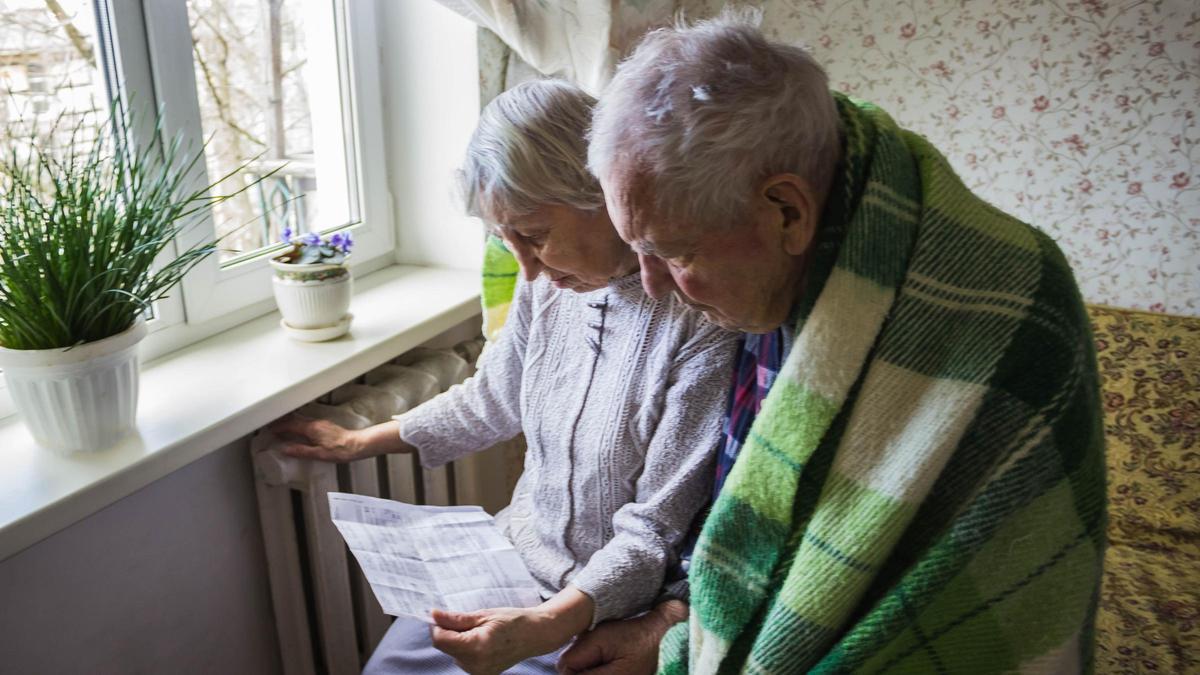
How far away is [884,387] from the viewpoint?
74 centimetres

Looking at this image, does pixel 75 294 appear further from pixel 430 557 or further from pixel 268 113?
pixel 268 113

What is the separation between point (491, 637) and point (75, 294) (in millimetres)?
606

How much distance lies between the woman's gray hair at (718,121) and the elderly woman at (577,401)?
0.27 metres

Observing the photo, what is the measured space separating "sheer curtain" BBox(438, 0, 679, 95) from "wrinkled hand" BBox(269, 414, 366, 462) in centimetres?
70

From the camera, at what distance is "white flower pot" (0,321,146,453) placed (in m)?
0.95

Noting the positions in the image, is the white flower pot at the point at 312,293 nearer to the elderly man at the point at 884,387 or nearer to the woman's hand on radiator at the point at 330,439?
the woman's hand on radiator at the point at 330,439

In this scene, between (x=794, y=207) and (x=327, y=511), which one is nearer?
(x=794, y=207)

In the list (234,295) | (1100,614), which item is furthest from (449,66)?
(1100,614)

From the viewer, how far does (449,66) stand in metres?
1.72

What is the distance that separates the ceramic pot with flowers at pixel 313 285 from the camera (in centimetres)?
133

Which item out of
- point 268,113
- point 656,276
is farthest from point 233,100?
point 656,276

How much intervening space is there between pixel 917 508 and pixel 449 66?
4.37ft

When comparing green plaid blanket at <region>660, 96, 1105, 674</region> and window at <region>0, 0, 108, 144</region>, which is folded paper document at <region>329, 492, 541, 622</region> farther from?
window at <region>0, 0, 108, 144</region>

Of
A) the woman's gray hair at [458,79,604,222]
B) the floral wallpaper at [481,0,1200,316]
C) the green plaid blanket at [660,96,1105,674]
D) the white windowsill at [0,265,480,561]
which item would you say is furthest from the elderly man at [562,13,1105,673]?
the floral wallpaper at [481,0,1200,316]
